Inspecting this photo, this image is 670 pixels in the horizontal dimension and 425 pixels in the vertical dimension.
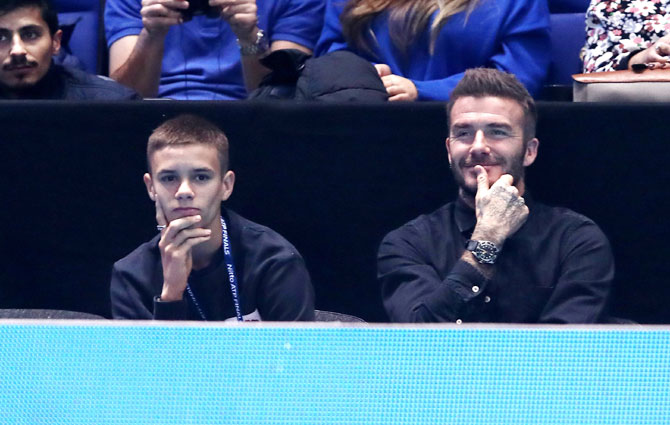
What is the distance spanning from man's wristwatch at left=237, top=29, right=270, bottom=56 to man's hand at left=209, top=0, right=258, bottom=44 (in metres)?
0.03

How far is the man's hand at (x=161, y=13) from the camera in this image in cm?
269

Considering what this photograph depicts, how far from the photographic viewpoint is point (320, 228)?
2.33 m

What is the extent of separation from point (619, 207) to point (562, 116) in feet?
0.78

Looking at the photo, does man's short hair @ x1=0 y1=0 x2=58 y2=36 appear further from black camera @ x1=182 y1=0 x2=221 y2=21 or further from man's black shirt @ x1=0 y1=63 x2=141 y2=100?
black camera @ x1=182 y1=0 x2=221 y2=21

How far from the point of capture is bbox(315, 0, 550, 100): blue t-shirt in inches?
106

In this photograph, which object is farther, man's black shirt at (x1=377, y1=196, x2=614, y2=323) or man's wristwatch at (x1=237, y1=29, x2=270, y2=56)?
man's wristwatch at (x1=237, y1=29, x2=270, y2=56)

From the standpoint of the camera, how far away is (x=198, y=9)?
272 centimetres

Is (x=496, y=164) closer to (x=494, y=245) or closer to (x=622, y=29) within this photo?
(x=494, y=245)

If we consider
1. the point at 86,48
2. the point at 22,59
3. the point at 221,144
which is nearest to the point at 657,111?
the point at 221,144

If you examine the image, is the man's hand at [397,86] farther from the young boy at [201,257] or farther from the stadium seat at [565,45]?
the stadium seat at [565,45]

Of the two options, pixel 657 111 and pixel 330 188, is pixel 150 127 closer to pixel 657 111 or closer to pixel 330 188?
pixel 330 188

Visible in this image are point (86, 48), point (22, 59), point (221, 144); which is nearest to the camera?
point (221, 144)

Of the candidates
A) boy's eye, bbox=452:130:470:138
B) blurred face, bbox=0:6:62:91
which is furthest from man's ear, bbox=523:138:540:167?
blurred face, bbox=0:6:62:91

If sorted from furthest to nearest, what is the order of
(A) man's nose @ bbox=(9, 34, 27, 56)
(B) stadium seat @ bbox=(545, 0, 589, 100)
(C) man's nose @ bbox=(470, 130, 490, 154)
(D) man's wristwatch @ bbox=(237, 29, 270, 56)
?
(B) stadium seat @ bbox=(545, 0, 589, 100) < (D) man's wristwatch @ bbox=(237, 29, 270, 56) < (A) man's nose @ bbox=(9, 34, 27, 56) < (C) man's nose @ bbox=(470, 130, 490, 154)
